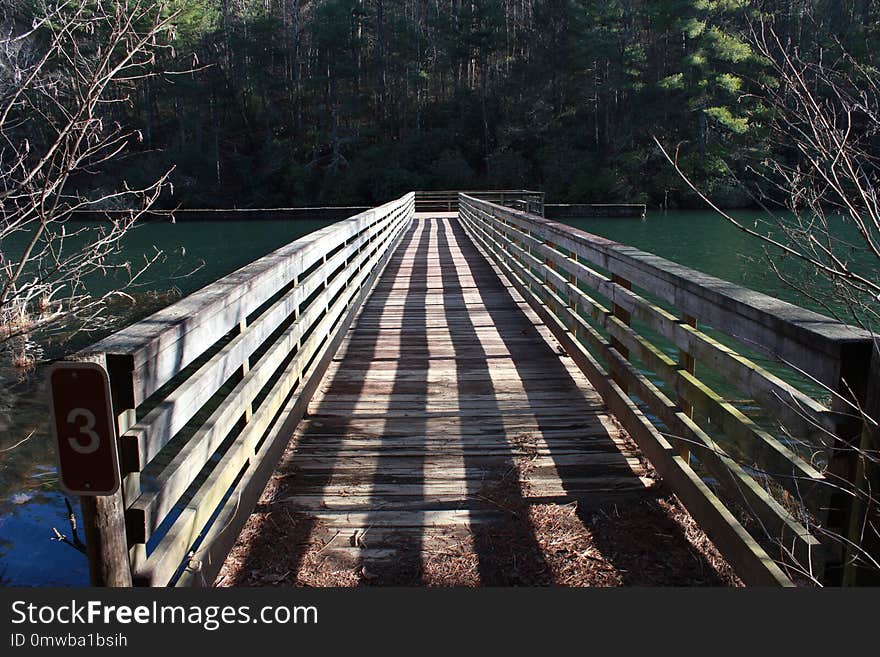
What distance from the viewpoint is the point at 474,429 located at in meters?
4.31

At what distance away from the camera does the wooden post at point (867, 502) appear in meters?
1.82

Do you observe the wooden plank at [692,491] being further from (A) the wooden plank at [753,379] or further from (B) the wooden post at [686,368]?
(A) the wooden plank at [753,379]

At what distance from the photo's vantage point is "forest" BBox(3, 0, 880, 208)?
47062 millimetres

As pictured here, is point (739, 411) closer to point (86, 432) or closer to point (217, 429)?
point (217, 429)

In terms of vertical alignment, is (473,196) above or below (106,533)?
above

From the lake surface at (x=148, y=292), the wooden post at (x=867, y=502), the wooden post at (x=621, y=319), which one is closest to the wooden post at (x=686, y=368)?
the wooden post at (x=621, y=319)

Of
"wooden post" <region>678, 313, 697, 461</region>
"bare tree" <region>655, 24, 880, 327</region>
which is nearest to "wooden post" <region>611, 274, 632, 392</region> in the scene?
"bare tree" <region>655, 24, 880, 327</region>

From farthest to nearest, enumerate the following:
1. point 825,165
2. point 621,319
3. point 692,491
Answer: point 825,165
point 621,319
point 692,491

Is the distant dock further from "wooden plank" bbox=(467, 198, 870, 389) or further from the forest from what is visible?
"wooden plank" bbox=(467, 198, 870, 389)

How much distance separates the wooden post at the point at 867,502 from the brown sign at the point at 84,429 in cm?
182

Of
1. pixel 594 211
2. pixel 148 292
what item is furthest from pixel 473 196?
pixel 148 292

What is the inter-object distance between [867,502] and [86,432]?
6.54ft

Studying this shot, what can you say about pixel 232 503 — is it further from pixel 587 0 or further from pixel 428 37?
pixel 428 37

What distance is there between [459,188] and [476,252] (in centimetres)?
3736
